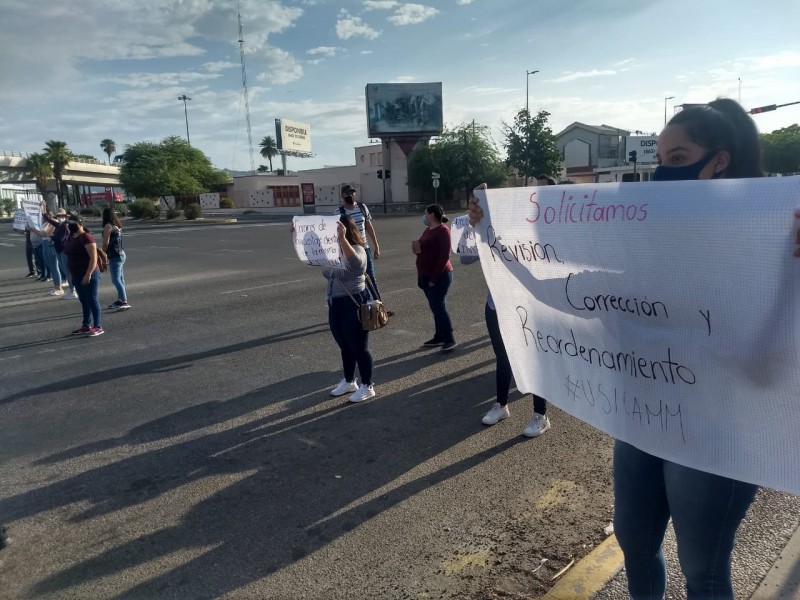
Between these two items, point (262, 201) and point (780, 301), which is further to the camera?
point (262, 201)

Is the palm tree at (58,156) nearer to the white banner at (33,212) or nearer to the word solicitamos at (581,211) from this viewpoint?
the white banner at (33,212)

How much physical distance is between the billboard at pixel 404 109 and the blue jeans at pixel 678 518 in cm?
5445

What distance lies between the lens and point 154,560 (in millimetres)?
3031

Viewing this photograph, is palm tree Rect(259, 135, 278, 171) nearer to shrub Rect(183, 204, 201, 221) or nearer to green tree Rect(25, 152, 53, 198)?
green tree Rect(25, 152, 53, 198)

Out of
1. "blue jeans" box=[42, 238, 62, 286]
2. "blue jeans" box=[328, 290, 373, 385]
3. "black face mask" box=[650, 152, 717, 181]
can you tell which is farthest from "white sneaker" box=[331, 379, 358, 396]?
"blue jeans" box=[42, 238, 62, 286]

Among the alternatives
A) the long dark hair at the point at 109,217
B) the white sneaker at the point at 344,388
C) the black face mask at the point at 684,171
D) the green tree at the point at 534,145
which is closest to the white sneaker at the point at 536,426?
the white sneaker at the point at 344,388

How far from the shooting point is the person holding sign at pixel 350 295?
5020mm

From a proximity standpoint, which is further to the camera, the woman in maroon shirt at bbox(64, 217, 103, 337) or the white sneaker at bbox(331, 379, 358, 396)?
the woman in maroon shirt at bbox(64, 217, 103, 337)

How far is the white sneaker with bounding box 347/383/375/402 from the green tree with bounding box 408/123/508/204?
45113mm

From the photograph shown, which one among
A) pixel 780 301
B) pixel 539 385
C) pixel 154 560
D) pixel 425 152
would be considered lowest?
pixel 154 560

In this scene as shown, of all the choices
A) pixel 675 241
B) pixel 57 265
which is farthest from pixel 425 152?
pixel 675 241

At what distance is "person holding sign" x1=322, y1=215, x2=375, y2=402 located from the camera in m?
5.02

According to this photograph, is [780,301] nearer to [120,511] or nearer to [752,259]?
[752,259]

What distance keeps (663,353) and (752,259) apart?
0.42 m
